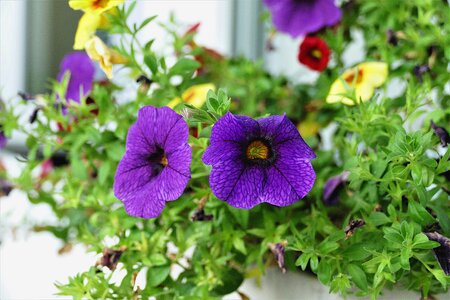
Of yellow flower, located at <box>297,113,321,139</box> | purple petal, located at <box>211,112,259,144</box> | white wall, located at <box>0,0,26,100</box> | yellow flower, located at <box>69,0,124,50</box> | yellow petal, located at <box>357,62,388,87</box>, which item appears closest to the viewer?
purple petal, located at <box>211,112,259,144</box>

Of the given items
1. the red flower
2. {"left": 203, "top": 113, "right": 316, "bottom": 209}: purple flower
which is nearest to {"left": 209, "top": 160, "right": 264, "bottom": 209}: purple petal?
{"left": 203, "top": 113, "right": 316, "bottom": 209}: purple flower

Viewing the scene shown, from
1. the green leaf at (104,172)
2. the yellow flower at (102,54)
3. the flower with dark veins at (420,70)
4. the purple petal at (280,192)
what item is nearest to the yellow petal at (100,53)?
the yellow flower at (102,54)

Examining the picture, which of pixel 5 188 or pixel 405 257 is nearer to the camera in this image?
pixel 405 257

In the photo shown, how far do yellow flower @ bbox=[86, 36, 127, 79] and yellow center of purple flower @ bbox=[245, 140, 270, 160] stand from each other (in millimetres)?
176

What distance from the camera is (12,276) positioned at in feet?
2.76

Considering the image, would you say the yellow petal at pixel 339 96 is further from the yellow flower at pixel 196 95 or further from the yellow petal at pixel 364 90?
the yellow flower at pixel 196 95

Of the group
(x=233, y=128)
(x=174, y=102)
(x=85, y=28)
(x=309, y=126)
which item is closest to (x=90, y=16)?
(x=85, y=28)

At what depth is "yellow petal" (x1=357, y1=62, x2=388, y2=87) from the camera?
66 centimetres

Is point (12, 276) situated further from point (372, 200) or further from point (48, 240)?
point (372, 200)

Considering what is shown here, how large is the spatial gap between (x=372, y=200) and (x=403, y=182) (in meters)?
0.05

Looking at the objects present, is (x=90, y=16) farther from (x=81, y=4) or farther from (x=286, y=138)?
(x=286, y=138)

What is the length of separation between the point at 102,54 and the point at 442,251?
13.8 inches

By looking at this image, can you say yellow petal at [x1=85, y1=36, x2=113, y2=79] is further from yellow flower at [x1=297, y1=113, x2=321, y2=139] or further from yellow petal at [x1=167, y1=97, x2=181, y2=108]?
yellow flower at [x1=297, y1=113, x2=321, y2=139]

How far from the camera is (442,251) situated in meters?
0.46
